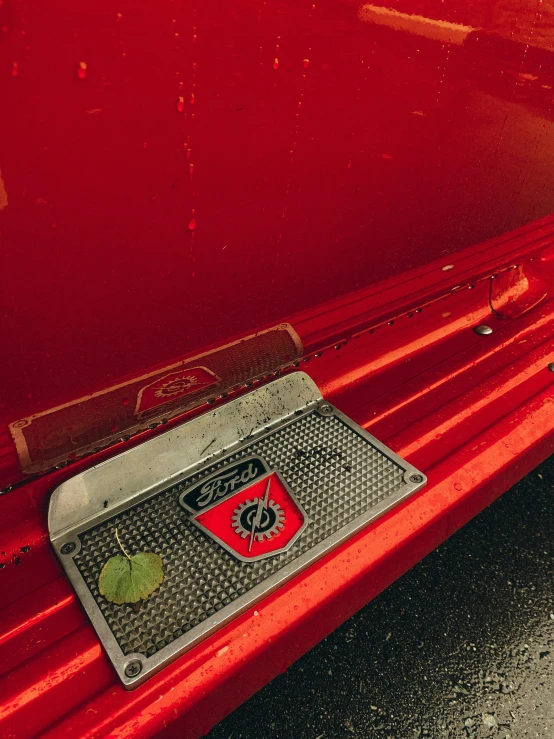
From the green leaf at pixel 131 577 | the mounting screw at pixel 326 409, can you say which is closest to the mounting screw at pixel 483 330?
the mounting screw at pixel 326 409

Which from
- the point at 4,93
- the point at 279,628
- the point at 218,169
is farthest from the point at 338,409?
the point at 4,93

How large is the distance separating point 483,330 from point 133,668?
135 cm

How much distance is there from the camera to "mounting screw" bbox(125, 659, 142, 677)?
83 cm

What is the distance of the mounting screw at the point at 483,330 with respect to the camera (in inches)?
65.5

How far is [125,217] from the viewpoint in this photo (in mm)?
832

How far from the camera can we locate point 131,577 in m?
0.98

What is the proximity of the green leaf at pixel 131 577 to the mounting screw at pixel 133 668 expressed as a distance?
0.11 metres

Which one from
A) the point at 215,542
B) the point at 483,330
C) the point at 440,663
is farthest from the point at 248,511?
the point at 483,330

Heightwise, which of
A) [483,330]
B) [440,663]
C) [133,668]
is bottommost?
[440,663]

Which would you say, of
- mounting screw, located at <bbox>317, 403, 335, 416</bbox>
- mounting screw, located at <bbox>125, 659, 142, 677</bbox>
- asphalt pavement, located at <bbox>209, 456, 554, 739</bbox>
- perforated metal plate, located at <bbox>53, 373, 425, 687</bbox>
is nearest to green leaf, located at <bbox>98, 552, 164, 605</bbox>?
perforated metal plate, located at <bbox>53, 373, 425, 687</bbox>

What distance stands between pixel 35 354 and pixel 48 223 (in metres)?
0.23

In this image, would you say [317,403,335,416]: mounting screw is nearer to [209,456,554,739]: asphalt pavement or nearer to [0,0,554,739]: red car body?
[0,0,554,739]: red car body

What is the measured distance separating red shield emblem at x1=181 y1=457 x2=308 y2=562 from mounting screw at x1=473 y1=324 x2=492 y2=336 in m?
0.87

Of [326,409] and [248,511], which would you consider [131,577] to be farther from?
[326,409]
